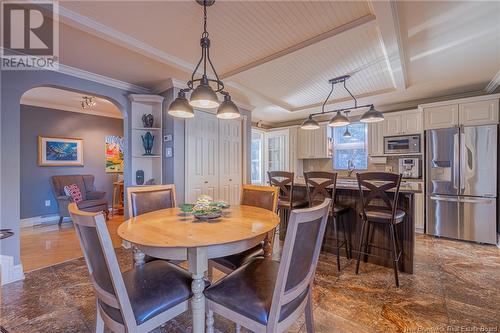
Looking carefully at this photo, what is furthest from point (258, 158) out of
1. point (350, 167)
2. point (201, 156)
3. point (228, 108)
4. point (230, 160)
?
point (228, 108)

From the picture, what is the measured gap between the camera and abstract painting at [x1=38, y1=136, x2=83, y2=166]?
187 inches

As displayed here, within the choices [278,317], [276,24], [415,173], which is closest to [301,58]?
[276,24]

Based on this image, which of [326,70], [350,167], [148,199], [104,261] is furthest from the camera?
[350,167]

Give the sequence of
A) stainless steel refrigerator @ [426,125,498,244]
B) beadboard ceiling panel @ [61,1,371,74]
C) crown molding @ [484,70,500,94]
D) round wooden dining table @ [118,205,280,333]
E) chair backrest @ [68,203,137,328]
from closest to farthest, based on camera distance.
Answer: chair backrest @ [68,203,137,328], round wooden dining table @ [118,205,280,333], beadboard ceiling panel @ [61,1,371,74], crown molding @ [484,70,500,94], stainless steel refrigerator @ [426,125,498,244]

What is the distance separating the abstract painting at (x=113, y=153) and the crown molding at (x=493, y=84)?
23.6ft

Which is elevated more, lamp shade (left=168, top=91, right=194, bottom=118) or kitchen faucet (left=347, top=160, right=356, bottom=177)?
lamp shade (left=168, top=91, right=194, bottom=118)

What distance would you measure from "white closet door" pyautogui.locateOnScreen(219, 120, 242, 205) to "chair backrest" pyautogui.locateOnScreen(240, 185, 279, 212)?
5.26 feet

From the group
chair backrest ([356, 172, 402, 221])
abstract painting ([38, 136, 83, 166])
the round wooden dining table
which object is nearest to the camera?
the round wooden dining table

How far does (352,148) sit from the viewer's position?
16.6 feet

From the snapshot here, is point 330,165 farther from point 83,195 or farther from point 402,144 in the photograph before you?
point 83,195

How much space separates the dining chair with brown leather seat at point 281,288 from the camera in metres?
1.08

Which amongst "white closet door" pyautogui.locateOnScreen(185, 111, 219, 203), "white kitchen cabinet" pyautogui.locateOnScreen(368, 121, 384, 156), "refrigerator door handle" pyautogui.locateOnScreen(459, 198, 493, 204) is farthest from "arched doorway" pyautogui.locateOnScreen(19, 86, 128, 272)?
"refrigerator door handle" pyautogui.locateOnScreen(459, 198, 493, 204)

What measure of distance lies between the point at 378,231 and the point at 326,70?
6.86 ft

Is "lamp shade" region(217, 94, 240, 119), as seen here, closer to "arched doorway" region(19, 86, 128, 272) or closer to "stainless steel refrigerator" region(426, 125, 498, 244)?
"arched doorway" region(19, 86, 128, 272)
